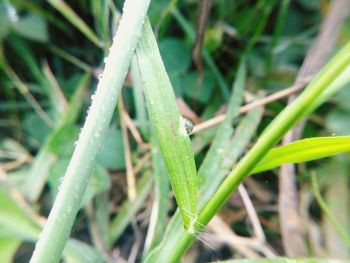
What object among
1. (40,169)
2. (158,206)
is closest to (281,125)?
(158,206)

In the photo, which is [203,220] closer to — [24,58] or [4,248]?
[4,248]

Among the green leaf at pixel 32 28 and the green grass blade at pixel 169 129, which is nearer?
the green grass blade at pixel 169 129

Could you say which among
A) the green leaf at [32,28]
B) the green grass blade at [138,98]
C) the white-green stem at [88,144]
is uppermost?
the green leaf at [32,28]

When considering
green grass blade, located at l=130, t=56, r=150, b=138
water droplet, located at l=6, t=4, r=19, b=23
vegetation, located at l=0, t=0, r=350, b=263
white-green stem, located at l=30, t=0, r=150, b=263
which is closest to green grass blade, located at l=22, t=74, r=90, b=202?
vegetation, located at l=0, t=0, r=350, b=263

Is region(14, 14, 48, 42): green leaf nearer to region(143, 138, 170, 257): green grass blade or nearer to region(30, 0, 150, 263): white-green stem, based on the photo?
region(143, 138, 170, 257): green grass blade

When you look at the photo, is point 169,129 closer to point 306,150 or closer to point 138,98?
point 306,150

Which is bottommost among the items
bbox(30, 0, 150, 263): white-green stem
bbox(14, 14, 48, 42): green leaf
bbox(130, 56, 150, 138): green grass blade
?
bbox(30, 0, 150, 263): white-green stem

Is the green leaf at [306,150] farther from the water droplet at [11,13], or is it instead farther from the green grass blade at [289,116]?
the water droplet at [11,13]

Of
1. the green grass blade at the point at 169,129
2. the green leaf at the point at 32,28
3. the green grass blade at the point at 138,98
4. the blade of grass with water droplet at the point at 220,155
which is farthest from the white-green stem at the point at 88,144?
the green leaf at the point at 32,28
